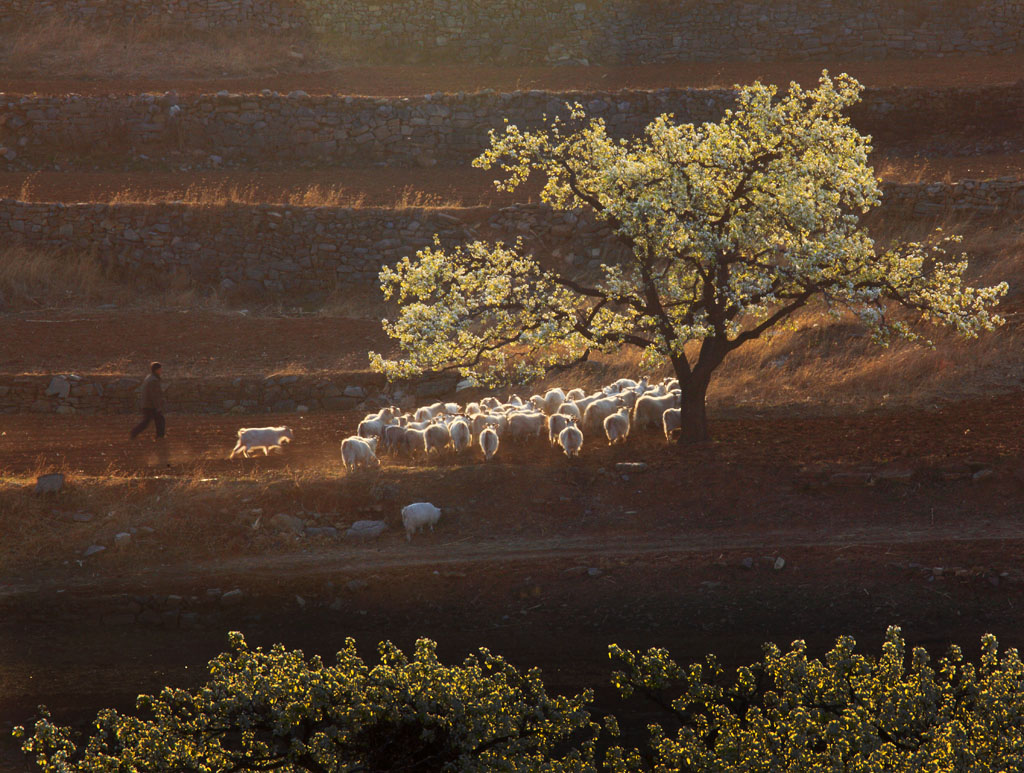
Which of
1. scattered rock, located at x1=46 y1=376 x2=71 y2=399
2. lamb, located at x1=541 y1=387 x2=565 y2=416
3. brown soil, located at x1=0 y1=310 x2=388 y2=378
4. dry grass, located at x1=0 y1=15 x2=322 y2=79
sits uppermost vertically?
dry grass, located at x1=0 y1=15 x2=322 y2=79

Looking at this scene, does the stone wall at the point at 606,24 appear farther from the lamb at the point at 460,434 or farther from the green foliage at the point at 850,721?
the green foliage at the point at 850,721

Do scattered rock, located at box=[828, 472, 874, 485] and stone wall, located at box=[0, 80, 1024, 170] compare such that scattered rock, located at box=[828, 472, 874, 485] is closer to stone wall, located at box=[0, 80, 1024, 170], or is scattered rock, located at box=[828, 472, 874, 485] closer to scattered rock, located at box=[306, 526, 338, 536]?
scattered rock, located at box=[306, 526, 338, 536]

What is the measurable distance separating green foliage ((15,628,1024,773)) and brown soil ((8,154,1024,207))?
81.4ft

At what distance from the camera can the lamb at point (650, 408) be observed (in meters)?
18.3

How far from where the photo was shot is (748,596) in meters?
12.8

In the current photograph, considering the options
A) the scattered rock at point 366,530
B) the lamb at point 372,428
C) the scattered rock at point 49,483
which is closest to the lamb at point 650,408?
the lamb at point 372,428

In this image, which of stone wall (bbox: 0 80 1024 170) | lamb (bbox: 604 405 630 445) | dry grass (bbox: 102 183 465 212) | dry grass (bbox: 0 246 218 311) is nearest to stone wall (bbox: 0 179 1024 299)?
dry grass (bbox: 0 246 218 311)

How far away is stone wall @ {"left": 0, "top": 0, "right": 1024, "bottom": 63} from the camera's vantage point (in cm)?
4256

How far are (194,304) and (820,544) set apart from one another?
2023cm

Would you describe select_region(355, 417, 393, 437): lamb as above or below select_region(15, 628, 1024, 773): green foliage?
above

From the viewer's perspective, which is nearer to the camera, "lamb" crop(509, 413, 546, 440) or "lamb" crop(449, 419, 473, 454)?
"lamb" crop(449, 419, 473, 454)

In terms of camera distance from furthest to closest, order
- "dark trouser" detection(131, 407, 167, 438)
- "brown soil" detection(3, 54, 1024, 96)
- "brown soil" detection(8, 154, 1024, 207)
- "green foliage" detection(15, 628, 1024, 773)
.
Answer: "brown soil" detection(3, 54, 1024, 96)
"brown soil" detection(8, 154, 1024, 207)
"dark trouser" detection(131, 407, 167, 438)
"green foliage" detection(15, 628, 1024, 773)

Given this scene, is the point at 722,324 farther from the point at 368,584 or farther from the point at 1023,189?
the point at 1023,189

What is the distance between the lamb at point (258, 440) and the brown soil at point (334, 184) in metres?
14.8
